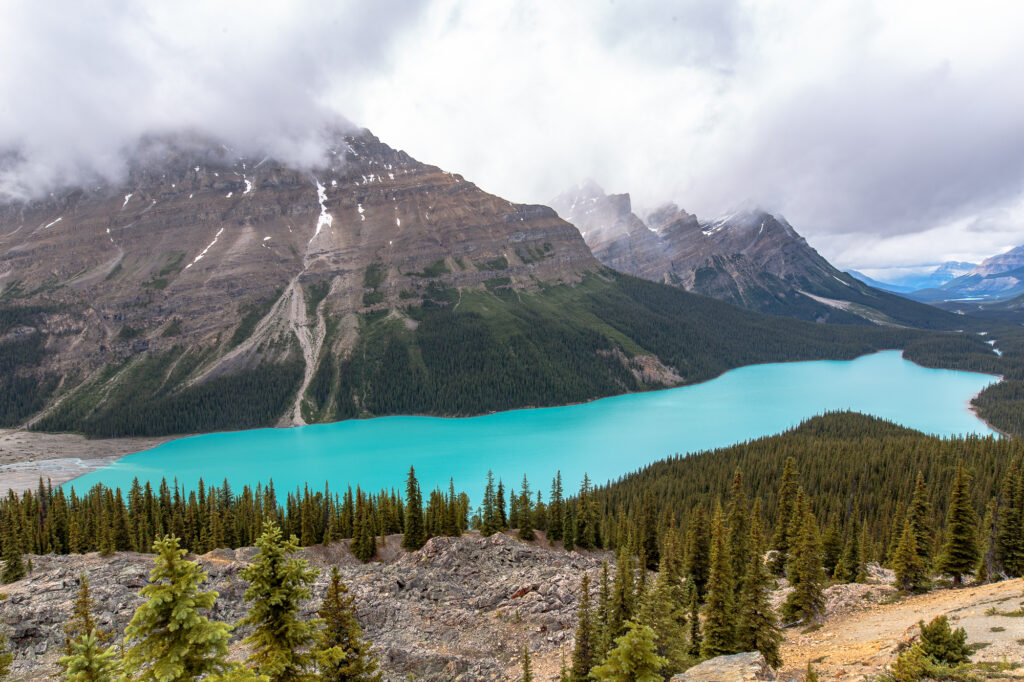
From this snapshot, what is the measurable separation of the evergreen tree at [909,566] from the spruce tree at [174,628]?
34493mm

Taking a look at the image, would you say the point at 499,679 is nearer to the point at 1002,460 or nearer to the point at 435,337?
the point at 1002,460

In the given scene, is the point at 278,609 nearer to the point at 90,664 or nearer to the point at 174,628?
the point at 174,628

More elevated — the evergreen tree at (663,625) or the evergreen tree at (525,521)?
the evergreen tree at (663,625)

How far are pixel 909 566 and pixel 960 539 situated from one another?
4215 millimetres

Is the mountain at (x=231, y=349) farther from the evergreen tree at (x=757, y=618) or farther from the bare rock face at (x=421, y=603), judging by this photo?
the evergreen tree at (x=757, y=618)

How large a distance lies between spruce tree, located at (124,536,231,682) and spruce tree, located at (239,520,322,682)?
6.77 feet

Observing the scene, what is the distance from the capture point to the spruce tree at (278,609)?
13.2 meters

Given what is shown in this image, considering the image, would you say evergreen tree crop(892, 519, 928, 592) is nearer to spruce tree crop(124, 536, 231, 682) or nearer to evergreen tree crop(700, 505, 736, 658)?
evergreen tree crop(700, 505, 736, 658)

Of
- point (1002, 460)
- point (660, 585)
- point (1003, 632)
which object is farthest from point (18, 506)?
point (1002, 460)

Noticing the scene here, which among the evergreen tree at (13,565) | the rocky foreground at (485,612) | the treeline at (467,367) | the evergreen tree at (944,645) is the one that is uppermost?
the treeline at (467,367)

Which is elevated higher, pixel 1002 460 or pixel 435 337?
pixel 435 337

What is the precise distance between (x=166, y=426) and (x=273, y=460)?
47373 millimetres

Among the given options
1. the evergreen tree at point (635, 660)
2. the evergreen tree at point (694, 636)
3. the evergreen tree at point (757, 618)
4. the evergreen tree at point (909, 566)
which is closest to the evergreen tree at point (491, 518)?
the evergreen tree at point (694, 636)

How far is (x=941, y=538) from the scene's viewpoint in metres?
48.9
